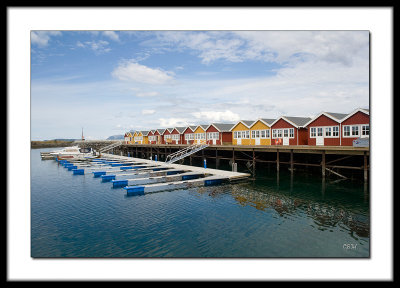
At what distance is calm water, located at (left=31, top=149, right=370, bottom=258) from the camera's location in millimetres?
11078

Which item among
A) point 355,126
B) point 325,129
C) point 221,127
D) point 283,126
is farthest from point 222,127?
point 355,126

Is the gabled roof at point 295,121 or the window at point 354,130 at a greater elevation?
the gabled roof at point 295,121

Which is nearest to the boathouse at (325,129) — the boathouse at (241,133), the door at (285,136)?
the door at (285,136)

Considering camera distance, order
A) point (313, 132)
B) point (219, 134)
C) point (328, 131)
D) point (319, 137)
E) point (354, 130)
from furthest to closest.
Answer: point (219, 134)
point (313, 132)
point (319, 137)
point (328, 131)
point (354, 130)

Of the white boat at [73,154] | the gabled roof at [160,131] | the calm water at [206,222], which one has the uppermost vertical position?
the gabled roof at [160,131]

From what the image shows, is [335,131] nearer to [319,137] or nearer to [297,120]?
[319,137]

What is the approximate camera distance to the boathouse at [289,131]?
33406 mm

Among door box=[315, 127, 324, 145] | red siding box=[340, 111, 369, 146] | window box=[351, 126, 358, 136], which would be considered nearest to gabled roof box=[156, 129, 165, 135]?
door box=[315, 127, 324, 145]

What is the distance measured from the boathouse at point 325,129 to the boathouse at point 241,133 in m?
10.1

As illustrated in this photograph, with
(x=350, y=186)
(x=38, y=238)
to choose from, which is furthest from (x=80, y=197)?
(x=350, y=186)

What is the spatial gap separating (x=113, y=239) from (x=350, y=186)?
21247 mm

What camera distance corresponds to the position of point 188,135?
53.6 metres

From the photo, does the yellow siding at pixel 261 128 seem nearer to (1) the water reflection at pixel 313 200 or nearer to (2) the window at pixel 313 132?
(2) the window at pixel 313 132

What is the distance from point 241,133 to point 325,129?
14.0 meters
